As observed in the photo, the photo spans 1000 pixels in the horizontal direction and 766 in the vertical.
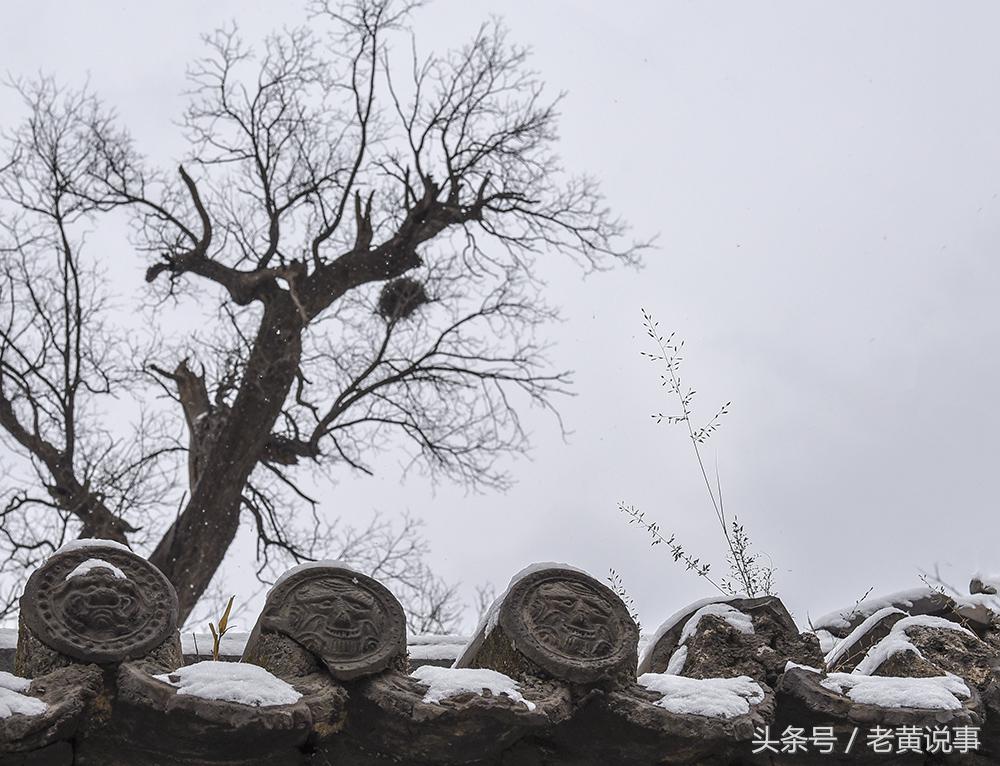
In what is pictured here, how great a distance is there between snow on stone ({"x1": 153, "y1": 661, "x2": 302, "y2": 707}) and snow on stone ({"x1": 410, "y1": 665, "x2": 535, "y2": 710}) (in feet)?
0.81

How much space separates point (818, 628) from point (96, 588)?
2744 mm

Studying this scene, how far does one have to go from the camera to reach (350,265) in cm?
1242

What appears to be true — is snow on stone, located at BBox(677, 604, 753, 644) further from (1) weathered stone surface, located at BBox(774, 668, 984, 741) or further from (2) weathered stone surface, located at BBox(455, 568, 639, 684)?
(2) weathered stone surface, located at BBox(455, 568, 639, 684)

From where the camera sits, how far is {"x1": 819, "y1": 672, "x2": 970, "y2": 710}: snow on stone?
2.42m

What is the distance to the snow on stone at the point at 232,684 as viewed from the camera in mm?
2049

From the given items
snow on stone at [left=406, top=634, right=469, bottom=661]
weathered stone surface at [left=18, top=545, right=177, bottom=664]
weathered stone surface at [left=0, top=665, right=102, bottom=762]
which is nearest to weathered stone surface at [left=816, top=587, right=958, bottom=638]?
snow on stone at [left=406, top=634, right=469, bottom=661]

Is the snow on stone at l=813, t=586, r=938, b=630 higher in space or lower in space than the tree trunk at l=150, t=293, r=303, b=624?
lower

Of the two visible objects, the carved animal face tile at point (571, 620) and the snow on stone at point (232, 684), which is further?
the carved animal face tile at point (571, 620)

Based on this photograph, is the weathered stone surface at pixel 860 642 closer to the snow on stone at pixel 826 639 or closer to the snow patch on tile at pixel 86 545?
the snow on stone at pixel 826 639

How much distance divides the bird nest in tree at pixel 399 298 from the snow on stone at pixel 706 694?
36.3 ft

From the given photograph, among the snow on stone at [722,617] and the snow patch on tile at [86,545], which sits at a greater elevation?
the snow on stone at [722,617]

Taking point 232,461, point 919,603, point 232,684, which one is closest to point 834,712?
point 919,603

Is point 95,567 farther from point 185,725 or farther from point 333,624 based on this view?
point 333,624

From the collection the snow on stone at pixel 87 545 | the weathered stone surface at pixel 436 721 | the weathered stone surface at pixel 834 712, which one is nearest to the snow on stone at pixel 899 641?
the weathered stone surface at pixel 834 712
